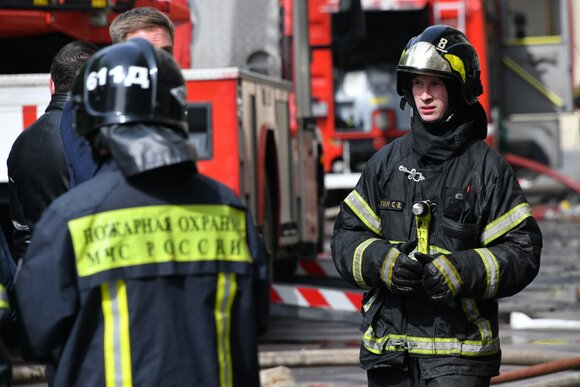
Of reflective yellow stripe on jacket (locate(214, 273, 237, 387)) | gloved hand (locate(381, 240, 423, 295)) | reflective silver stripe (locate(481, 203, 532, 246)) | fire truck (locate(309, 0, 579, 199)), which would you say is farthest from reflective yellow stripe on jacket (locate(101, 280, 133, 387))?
fire truck (locate(309, 0, 579, 199))

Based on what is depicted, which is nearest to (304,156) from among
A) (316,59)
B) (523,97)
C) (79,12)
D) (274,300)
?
(274,300)

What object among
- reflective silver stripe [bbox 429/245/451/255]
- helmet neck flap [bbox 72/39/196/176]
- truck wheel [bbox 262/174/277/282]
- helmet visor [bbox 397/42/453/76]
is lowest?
truck wheel [bbox 262/174/277/282]

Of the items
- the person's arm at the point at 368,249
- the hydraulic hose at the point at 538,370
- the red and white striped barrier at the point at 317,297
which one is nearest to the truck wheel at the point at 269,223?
the red and white striped barrier at the point at 317,297

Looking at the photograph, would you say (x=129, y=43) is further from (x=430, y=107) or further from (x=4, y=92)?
(x=4, y=92)

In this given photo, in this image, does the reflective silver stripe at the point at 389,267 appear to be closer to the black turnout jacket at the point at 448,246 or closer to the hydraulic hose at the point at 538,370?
the black turnout jacket at the point at 448,246

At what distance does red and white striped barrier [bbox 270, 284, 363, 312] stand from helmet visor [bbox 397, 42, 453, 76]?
223 inches

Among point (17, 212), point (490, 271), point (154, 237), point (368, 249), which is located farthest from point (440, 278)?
point (17, 212)

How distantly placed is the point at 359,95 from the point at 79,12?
1084 centimetres

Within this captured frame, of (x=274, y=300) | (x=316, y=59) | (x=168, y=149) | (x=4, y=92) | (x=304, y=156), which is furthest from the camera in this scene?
(x=316, y=59)

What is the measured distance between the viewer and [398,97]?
1862 cm

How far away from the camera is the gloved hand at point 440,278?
415 cm

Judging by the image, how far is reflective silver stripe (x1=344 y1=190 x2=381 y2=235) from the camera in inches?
174

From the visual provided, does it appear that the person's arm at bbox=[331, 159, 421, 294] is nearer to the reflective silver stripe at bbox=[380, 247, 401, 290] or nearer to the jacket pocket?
the reflective silver stripe at bbox=[380, 247, 401, 290]

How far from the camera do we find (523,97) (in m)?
19.7
